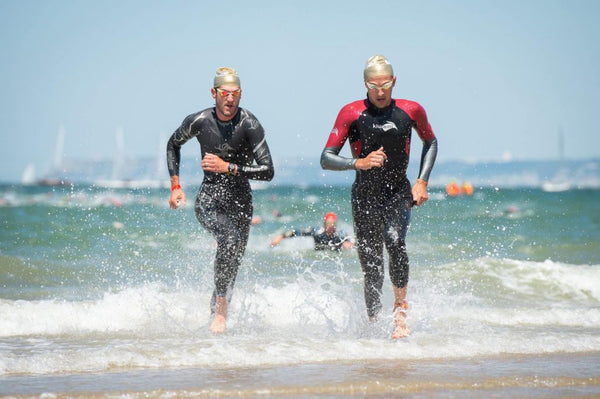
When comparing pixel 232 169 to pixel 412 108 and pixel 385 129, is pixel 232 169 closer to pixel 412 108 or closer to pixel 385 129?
pixel 385 129

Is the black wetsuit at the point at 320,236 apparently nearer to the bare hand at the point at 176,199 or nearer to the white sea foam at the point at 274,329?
the white sea foam at the point at 274,329

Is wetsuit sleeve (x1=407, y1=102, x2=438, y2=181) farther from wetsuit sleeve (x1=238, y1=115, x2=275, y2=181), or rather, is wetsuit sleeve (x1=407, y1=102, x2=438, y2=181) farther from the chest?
wetsuit sleeve (x1=238, y1=115, x2=275, y2=181)

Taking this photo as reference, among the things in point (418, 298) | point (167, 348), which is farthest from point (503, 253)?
point (167, 348)

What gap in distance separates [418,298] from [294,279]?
2746 mm

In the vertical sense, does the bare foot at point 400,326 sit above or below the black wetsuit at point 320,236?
above

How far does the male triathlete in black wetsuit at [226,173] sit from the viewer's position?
715 cm

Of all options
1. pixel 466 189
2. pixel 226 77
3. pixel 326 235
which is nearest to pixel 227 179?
pixel 226 77

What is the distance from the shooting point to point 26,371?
570 cm

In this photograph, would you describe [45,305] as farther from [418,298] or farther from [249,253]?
[249,253]

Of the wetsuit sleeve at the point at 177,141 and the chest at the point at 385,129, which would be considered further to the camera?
the wetsuit sleeve at the point at 177,141

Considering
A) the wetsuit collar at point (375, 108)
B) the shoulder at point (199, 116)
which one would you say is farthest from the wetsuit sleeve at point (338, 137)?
the shoulder at point (199, 116)

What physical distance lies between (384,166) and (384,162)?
1.7 inches

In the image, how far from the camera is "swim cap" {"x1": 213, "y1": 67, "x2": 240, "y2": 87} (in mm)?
7129

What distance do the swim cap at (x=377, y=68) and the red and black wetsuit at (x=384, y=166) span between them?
236 millimetres
